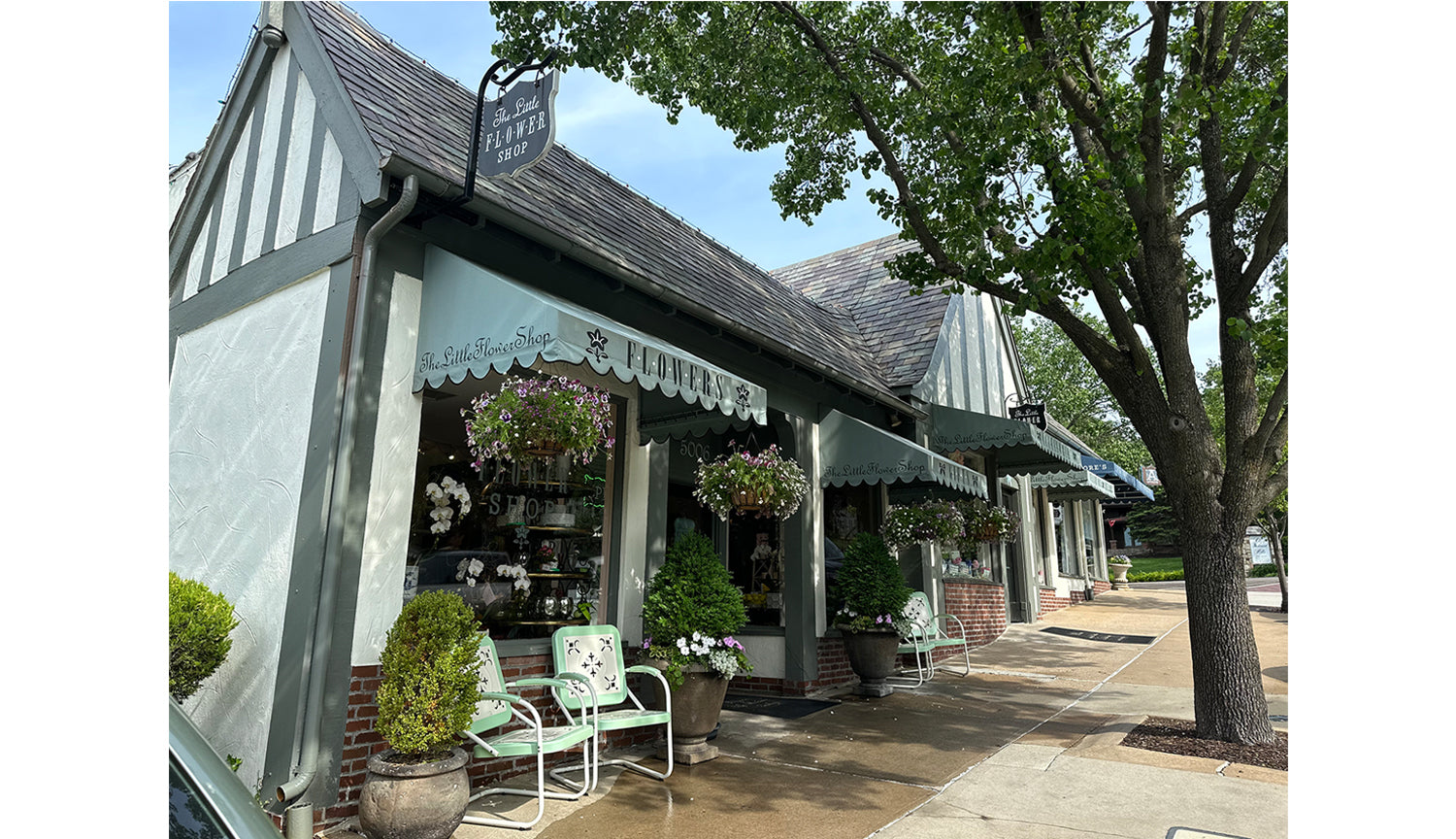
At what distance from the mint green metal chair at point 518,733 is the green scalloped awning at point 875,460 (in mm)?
4294

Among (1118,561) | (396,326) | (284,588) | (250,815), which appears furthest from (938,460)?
(1118,561)

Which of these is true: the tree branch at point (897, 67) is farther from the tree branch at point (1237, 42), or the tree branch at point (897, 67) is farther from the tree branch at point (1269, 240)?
the tree branch at point (1269, 240)

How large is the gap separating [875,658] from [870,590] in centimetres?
73

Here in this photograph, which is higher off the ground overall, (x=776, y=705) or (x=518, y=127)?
(x=518, y=127)

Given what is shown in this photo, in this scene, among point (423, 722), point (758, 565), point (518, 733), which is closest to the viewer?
point (423, 722)

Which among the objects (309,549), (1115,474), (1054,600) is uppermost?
(1115,474)

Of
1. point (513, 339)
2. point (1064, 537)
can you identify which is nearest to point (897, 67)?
point (513, 339)

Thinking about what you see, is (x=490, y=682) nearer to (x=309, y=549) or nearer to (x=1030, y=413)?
(x=309, y=549)

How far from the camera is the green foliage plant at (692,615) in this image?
6.02 meters

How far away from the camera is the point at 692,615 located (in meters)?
6.07

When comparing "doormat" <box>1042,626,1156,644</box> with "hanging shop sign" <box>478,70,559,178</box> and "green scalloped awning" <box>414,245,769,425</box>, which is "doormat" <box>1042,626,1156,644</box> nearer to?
"green scalloped awning" <box>414,245,769,425</box>

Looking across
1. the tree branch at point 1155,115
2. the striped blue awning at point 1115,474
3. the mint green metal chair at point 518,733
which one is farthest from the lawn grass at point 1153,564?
the mint green metal chair at point 518,733

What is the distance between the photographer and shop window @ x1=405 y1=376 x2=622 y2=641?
5543mm

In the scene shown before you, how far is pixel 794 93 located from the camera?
7.77 m
